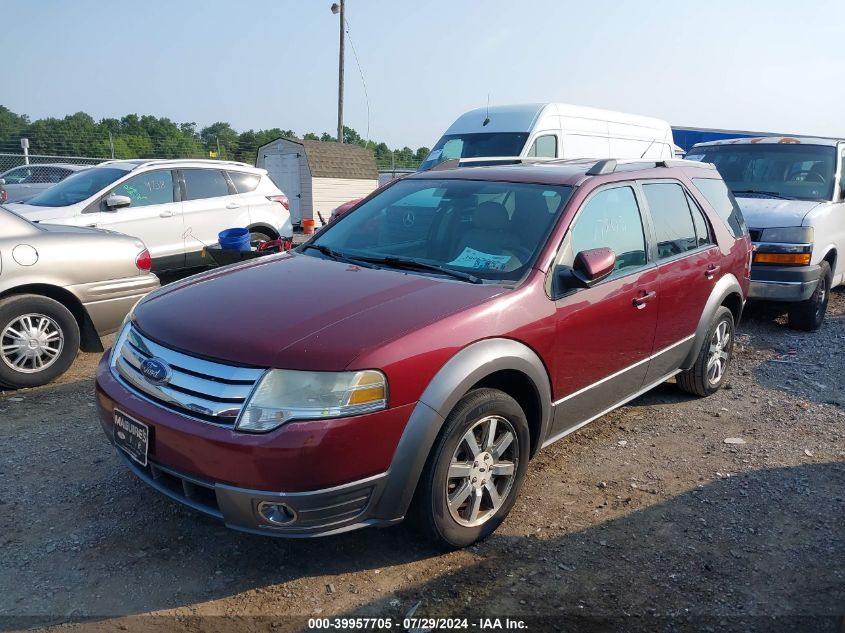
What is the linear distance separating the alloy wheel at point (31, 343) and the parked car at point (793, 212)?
6701 mm

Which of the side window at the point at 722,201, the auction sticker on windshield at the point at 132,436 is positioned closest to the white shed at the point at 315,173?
the side window at the point at 722,201

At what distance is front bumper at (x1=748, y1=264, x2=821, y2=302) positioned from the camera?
7055 mm

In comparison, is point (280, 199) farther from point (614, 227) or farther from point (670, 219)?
point (614, 227)

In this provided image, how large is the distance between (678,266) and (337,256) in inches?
88.5

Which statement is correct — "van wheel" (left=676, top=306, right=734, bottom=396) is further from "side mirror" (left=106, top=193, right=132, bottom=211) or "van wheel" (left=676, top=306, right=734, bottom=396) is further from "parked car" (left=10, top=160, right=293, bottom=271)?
"side mirror" (left=106, top=193, right=132, bottom=211)

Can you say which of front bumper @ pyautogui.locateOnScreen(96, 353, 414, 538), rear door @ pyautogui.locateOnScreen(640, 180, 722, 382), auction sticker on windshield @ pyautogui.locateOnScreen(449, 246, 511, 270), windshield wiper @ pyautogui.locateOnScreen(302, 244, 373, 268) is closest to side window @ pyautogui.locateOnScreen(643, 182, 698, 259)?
rear door @ pyautogui.locateOnScreen(640, 180, 722, 382)

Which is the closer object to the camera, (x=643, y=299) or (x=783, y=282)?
(x=643, y=299)

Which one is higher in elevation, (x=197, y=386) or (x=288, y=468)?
(x=197, y=386)

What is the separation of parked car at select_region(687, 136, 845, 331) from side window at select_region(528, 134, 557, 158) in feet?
8.30

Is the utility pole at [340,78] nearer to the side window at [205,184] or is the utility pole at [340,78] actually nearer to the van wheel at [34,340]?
the side window at [205,184]

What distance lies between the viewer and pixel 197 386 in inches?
109

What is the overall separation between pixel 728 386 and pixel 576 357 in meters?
2.79

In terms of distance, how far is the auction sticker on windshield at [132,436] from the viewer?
289 centimetres

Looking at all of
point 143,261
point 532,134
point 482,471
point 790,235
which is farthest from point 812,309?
point 143,261
